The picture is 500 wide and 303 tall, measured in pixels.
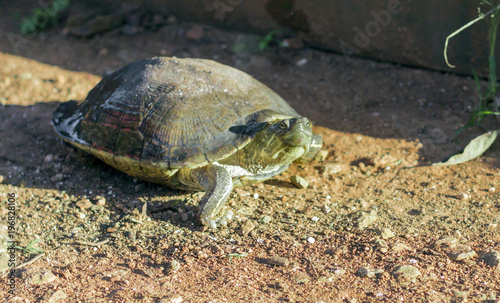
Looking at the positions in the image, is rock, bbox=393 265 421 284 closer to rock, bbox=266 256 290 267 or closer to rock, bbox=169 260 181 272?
rock, bbox=266 256 290 267

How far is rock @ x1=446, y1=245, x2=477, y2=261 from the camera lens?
324 centimetres

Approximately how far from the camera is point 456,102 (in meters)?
5.40

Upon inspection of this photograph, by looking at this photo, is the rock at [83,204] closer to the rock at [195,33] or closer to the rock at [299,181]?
the rock at [299,181]

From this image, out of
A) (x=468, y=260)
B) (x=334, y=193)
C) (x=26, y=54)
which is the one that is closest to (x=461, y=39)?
(x=334, y=193)

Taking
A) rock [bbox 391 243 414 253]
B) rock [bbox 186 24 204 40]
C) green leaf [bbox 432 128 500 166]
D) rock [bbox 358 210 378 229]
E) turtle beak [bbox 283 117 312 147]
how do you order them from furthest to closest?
rock [bbox 186 24 204 40] < green leaf [bbox 432 128 500 166] < turtle beak [bbox 283 117 312 147] < rock [bbox 358 210 378 229] < rock [bbox 391 243 414 253]

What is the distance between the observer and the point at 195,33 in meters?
7.11

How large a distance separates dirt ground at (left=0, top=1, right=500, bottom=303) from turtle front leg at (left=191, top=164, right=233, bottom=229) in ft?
0.39

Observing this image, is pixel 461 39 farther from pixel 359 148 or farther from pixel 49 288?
pixel 49 288

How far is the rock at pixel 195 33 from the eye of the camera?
7084 mm

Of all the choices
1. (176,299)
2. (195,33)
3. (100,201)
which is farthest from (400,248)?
(195,33)

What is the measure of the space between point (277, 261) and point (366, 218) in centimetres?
90

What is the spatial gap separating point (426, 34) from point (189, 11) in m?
3.57

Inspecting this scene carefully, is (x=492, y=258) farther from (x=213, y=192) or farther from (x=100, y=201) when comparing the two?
(x=100, y=201)

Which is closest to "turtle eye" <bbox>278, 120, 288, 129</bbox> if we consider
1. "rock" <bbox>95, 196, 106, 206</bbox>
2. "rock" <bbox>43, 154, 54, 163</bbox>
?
"rock" <bbox>95, 196, 106, 206</bbox>
